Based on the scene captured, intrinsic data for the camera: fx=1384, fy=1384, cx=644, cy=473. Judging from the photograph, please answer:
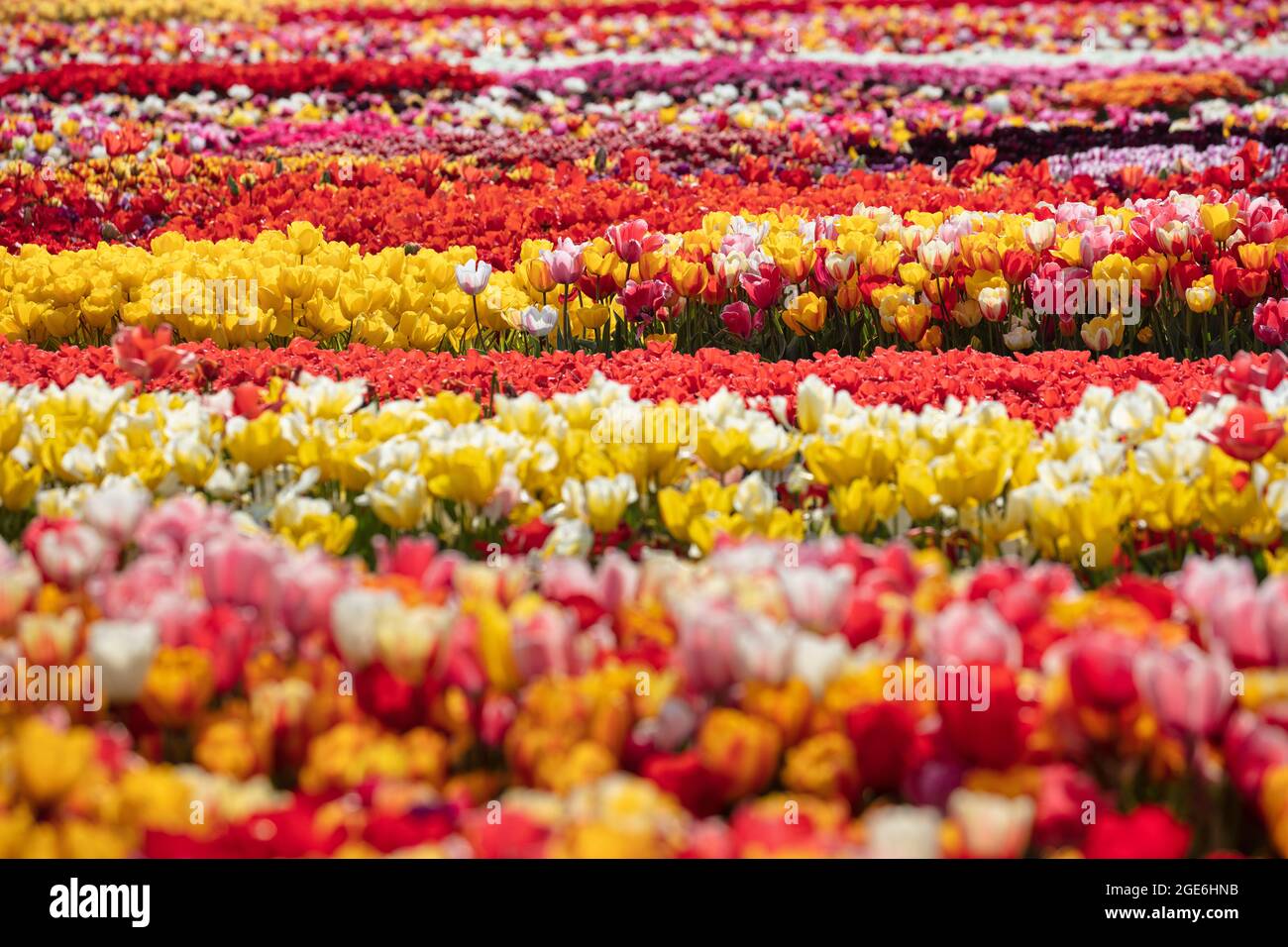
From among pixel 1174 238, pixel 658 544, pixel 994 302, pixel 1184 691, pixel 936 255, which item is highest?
pixel 1174 238

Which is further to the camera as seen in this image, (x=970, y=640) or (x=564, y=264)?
(x=564, y=264)

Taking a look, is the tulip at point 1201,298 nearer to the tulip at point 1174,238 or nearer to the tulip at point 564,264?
the tulip at point 1174,238

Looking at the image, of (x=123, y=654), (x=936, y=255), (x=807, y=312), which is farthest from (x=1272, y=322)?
(x=123, y=654)

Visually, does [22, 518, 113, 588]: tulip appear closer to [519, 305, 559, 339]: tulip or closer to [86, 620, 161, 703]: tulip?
[86, 620, 161, 703]: tulip

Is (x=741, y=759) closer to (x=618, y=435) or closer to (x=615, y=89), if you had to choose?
(x=618, y=435)

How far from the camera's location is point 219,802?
1690 millimetres

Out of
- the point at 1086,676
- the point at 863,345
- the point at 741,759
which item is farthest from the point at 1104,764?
the point at 863,345

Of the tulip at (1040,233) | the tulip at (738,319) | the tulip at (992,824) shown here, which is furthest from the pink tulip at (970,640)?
the tulip at (1040,233)

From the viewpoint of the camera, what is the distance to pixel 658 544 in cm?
293

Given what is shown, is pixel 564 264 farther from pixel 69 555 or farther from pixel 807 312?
pixel 69 555

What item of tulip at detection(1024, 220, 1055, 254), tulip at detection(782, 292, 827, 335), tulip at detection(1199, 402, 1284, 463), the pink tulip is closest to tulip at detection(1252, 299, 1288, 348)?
tulip at detection(1024, 220, 1055, 254)

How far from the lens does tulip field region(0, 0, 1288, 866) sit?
1.73 meters

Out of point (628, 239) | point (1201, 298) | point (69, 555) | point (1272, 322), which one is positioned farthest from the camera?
point (628, 239)
